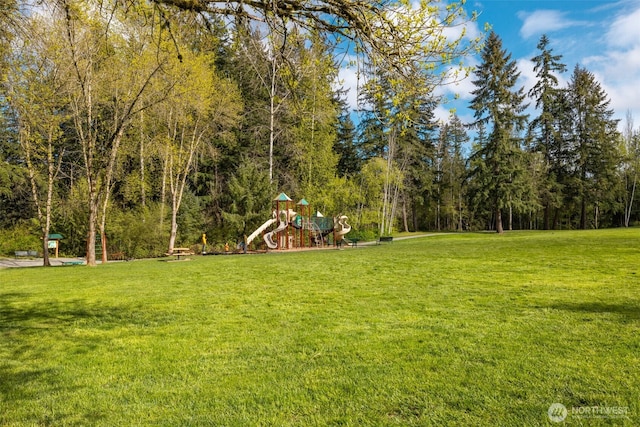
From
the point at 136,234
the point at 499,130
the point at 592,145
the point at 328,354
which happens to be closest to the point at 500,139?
the point at 499,130

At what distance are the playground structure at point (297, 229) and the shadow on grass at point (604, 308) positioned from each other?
19114 mm

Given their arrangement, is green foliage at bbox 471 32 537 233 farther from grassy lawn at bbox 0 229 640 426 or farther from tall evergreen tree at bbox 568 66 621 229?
grassy lawn at bbox 0 229 640 426

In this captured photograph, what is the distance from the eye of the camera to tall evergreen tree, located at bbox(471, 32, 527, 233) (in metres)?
36.2

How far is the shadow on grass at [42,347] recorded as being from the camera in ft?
10.6

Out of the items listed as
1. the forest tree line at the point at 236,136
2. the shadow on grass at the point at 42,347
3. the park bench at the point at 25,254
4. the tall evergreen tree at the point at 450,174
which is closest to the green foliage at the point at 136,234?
the forest tree line at the point at 236,136

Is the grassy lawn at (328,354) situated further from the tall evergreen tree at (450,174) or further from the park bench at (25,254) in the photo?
the tall evergreen tree at (450,174)

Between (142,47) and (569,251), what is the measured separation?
1948cm

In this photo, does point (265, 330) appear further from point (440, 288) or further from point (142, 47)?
point (142, 47)

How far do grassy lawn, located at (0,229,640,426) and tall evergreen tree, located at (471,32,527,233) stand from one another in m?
29.7

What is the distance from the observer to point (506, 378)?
353cm

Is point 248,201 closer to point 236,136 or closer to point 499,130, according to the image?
point 236,136

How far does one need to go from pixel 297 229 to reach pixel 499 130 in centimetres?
2221

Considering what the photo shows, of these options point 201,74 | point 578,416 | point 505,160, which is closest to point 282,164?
point 201,74

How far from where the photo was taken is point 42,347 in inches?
191
